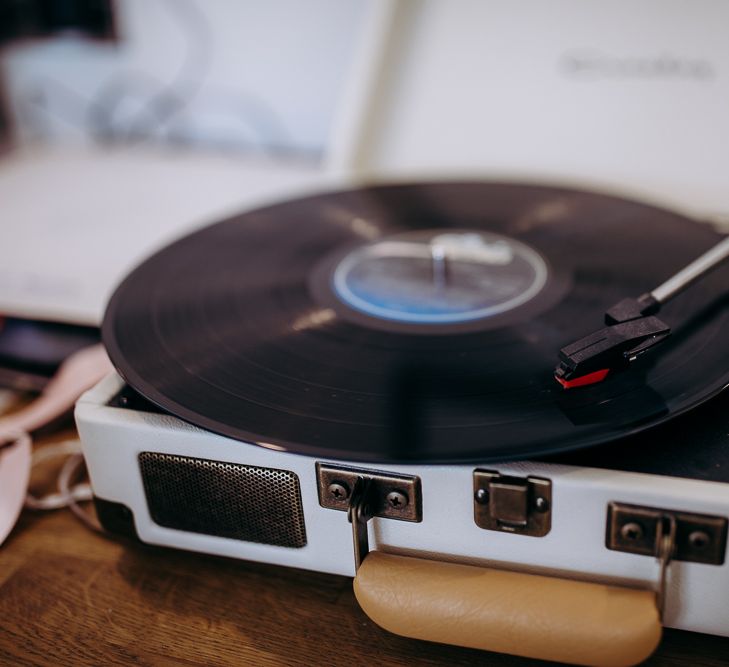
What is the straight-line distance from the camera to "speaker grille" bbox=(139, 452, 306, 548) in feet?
1.71

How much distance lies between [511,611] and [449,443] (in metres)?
0.10

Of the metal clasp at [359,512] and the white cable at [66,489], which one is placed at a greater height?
the metal clasp at [359,512]

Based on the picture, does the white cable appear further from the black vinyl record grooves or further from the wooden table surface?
the black vinyl record grooves

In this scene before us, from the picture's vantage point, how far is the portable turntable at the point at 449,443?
0.46 meters

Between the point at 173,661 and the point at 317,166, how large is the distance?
33.0 inches

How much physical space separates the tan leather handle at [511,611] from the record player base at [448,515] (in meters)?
0.01

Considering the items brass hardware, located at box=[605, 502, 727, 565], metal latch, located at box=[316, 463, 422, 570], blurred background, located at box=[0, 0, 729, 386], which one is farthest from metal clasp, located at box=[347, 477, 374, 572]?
blurred background, located at box=[0, 0, 729, 386]

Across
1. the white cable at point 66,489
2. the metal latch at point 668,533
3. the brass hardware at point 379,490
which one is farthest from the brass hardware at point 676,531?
the white cable at point 66,489

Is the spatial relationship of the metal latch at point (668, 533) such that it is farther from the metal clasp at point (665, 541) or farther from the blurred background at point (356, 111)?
the blurred background at point (356, 111)

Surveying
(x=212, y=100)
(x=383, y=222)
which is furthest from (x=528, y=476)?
(x=212, y=100)

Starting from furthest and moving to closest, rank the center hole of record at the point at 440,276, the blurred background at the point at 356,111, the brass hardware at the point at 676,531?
the blurred background at the point at 356,111 → the center hole of record at the point at 440,276 → the brass hardware at the point at 676,531

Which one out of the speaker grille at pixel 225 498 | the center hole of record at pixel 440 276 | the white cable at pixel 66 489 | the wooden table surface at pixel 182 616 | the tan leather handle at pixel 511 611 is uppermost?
the center hole of record at pixel 440 276

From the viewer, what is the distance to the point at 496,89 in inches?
38.2

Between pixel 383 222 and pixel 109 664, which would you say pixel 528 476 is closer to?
pixel 109 664
